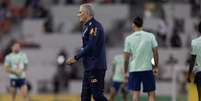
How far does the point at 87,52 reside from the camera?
14.4m

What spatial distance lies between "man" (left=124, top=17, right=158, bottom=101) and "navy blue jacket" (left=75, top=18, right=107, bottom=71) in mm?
1290

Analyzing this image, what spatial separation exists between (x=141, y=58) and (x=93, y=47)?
167 centimetres

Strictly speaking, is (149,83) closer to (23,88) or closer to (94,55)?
(94,55)

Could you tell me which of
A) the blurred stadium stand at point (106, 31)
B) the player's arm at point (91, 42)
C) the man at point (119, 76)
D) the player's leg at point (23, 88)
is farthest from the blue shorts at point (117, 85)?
the player's arm at point (91, 42)

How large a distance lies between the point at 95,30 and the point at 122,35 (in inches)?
707

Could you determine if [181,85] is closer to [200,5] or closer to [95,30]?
Answer: [200,5]

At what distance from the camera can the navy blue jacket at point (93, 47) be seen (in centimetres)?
1441

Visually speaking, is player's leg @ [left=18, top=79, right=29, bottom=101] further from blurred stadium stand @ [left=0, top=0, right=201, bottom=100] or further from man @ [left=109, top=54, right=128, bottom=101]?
blurred stadium stand @ [left=0, top=0, right=201, bottom=100]

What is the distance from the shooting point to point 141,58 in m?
15.7

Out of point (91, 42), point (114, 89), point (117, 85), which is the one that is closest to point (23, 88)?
point (114, 89)

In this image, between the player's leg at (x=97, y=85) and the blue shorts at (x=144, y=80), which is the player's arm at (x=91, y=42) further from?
the blue shorts at (x=144, y=80)

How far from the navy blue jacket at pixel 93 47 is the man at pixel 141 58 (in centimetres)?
129

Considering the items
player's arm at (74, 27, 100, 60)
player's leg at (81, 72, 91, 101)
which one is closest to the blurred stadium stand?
player's leg at (81, 72, 91, 101)

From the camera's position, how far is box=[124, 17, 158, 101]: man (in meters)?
15.7
